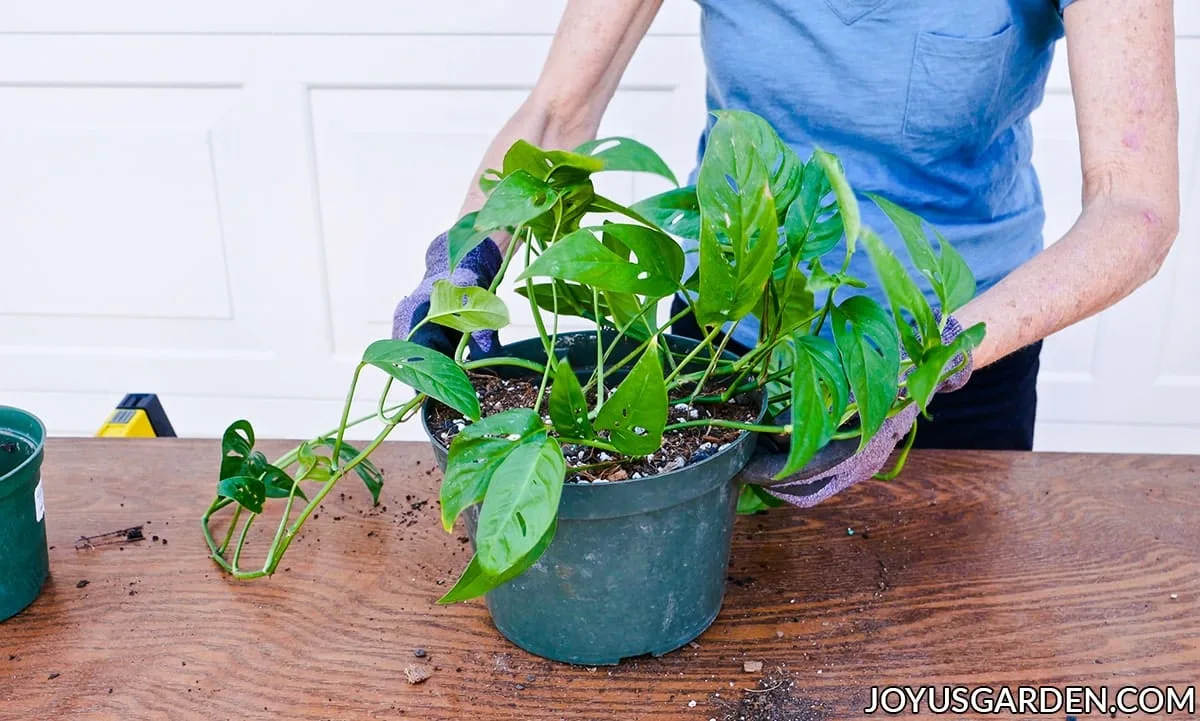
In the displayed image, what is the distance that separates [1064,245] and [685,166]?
3.43 feet

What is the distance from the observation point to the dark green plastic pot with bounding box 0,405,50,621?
0.69m

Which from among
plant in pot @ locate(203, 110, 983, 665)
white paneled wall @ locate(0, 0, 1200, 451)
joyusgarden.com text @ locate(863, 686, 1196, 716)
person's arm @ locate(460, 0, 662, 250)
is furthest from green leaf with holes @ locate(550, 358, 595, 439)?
white paneled wall @ locate(0, 0, 1200, 451)

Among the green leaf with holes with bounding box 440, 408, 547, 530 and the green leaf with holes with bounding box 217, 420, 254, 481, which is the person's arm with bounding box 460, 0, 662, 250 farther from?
the green leaf with holes with bounding box 440, 408, 547, 530

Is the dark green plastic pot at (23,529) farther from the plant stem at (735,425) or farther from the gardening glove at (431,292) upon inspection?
the plant stem at (735,425)

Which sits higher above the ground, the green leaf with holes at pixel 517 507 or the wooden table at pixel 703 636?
the green leaf with holes at pixel 517 507

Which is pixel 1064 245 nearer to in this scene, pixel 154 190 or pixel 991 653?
pixel 991 653

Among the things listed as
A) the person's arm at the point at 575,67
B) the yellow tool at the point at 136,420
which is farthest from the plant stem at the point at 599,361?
the yellow tool at the point at 136,420

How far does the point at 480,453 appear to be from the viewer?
0.54m

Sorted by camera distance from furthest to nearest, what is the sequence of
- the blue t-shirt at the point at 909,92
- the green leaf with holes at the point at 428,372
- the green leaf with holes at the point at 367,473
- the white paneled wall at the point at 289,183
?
the white paneled wall at the point at 289,183, the blue t-shirt at the point at 909,92, the green leaf with holes at the point at 367,473, the green leaf with holes at the point at 428,372

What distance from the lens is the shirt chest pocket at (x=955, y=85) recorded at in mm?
895

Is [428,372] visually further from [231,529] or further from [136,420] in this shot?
[136,420]

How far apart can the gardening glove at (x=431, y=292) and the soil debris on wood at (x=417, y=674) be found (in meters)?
0.19

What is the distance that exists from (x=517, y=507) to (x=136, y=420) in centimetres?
57

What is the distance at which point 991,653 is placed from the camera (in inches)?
25.8
